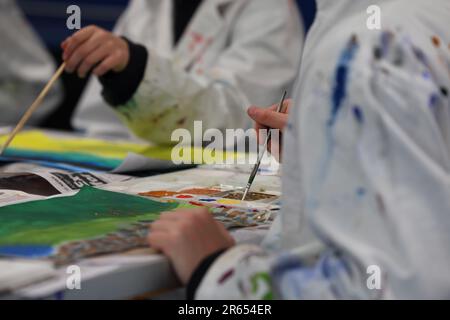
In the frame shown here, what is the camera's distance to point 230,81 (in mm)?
1651

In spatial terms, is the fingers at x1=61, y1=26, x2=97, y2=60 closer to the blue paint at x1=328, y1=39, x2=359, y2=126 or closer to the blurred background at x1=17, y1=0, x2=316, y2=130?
the blue paint at x1=328, y1=39, x2=359, y2=126

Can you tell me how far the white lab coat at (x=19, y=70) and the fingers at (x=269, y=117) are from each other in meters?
1.32

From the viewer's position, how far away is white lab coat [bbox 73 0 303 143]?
1.36 metres

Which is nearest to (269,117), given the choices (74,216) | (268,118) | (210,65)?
(268,118)

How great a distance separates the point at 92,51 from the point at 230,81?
48 cm

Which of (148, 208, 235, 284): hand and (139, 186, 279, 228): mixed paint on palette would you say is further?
(139, 186, 279, 228): mixed paint on palette

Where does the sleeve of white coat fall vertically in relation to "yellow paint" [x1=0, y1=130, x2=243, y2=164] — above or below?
above

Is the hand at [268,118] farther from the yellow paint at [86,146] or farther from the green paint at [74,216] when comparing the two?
the yellow paint at [86,146]

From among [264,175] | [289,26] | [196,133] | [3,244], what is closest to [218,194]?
[264,175]

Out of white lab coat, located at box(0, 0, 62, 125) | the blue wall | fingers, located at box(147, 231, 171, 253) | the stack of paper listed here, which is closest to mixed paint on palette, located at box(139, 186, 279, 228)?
fingers, located at box(147, 231, 171, 253)

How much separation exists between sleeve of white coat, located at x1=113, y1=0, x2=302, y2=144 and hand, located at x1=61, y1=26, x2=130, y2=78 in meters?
0.08

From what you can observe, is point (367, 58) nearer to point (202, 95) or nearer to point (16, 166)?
point (16, 166)

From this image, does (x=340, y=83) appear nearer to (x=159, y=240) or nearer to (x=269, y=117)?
(x=159, y=240)
